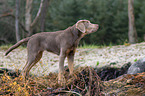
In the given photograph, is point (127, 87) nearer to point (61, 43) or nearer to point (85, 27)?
point (85, 27)

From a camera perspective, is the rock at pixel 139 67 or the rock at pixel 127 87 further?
the rock at pixel 139 67

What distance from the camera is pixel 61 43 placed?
3.56 meters

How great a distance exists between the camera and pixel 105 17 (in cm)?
2041

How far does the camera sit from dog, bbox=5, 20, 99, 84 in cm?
352

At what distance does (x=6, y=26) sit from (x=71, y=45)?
1372 cm

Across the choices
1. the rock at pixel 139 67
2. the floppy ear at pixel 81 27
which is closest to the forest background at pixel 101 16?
the rock at pixel 139 67

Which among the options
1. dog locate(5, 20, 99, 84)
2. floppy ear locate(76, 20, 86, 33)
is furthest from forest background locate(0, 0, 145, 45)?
floppy ear locate(76, 20, 86, 33)

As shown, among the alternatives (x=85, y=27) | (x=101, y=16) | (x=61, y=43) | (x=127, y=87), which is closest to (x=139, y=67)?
(x=127, y=87)

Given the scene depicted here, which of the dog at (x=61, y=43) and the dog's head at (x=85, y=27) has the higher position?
the dog's head at (x=85, y=27)

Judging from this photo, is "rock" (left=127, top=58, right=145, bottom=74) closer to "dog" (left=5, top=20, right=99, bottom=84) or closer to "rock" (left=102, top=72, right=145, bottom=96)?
"rock" (left=102, top=72, right=145, bottom=96)

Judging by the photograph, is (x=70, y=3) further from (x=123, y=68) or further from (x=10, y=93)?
(x=10, y=93)

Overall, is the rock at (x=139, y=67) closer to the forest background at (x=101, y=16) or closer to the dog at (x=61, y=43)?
the dog at (x=61, y=43)

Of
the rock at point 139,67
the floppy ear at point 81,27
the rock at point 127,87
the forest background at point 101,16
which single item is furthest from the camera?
the forest background at point 101,16

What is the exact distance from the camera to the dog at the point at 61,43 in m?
3.52
